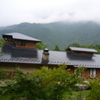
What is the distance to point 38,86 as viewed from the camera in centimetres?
487

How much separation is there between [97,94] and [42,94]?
2460 millimetres

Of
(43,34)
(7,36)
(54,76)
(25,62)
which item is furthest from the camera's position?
(43,34)

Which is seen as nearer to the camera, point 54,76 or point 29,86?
point 29,86

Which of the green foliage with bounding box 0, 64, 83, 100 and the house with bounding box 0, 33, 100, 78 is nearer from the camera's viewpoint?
the green foliage with bounding box 0, 64, 83, 100

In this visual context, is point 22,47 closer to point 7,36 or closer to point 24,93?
point 7,36

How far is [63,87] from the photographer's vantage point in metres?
5.01

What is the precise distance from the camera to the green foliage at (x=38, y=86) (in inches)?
175

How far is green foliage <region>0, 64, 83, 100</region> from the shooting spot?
445cm

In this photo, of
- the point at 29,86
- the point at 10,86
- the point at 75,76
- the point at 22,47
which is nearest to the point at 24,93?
the point at 29,86

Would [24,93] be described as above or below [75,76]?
below

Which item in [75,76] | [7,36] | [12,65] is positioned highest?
[7,36]

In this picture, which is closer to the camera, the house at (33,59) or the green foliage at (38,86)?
the green foliage at (38,86)

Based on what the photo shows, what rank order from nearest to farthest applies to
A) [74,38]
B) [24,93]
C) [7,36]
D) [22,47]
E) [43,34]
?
1. [24,93]
2. [22,47]
3. [7,36]
4. [43,34]
5. [74,38]

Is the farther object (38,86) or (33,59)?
(33,59)
